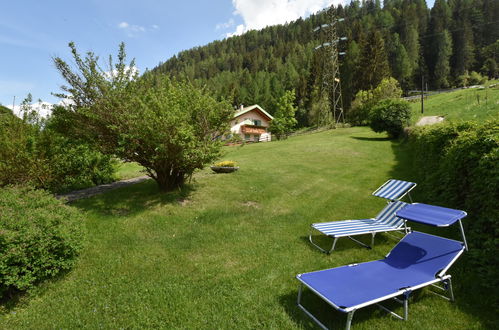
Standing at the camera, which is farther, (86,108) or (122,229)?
(86,108)

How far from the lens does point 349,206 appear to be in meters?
8.17

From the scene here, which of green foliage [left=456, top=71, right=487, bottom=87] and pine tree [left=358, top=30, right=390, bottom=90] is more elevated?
pine tree [left=358, top=30, right=390, bottom=90]

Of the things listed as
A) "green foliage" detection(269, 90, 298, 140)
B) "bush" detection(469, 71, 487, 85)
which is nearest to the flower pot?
"green foliage" detection(269, 90, 298, 140)

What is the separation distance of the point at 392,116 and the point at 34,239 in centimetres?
2406

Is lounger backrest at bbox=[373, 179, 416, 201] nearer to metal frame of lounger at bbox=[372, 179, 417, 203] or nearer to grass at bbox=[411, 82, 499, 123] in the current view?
metal frame of lounger at bbox=[372, 179, 417, 203]

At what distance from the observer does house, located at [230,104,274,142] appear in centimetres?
4541

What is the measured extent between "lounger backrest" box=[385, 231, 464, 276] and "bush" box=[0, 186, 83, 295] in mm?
5697

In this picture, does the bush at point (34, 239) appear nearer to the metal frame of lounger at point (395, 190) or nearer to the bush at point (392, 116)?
the metal frame of lounger at point (395, 190)

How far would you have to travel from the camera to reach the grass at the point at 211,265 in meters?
3.72

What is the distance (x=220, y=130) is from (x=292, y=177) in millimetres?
4207

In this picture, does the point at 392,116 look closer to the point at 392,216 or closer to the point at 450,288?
the point at 392,216

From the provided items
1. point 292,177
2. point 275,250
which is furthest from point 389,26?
point 275,250

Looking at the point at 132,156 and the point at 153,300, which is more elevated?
the point at 132,156

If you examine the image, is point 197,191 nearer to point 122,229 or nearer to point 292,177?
point 122,229
